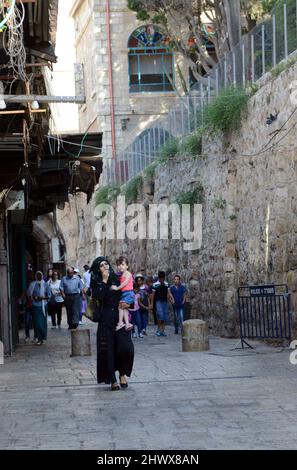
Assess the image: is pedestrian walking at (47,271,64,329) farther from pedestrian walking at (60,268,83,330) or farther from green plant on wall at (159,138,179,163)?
green plant on wall at (159,138,179,163)

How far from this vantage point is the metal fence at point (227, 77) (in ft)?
60.3

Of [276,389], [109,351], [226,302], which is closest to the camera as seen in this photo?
[276,389]

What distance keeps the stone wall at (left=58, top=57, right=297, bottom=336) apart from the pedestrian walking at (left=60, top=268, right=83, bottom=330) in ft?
8.71

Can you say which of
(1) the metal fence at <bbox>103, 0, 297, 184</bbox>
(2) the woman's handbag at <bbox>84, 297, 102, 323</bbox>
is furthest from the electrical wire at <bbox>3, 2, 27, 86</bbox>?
(1) the metal fence at <bbox>103, 0, 297, 184</bbox>

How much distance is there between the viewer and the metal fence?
60.3 feet

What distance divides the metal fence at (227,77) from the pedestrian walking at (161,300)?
3.91 meters

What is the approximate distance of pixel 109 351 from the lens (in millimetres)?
12211

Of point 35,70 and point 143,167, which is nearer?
point 35,70

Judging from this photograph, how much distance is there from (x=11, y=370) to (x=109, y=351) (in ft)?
12.1

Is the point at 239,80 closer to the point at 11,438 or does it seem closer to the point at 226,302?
the point at 226,302

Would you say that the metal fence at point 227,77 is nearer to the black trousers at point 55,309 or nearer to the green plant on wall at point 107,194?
the green plant on wall at point 107,194

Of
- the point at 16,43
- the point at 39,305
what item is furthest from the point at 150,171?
the point at 16,43

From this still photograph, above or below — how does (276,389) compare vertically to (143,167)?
below
